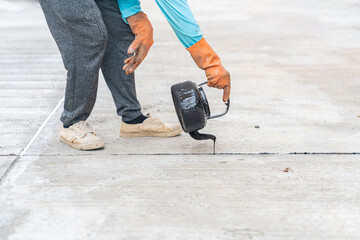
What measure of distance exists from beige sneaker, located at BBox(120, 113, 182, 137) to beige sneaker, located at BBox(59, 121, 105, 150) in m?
0.24

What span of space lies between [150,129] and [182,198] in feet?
3.29

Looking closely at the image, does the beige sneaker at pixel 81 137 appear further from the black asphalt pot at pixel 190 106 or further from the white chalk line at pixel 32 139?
the black asphalt pot at pixel 190 106

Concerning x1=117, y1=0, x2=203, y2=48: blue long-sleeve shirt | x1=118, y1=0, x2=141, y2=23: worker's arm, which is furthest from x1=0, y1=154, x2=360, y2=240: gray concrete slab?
x1=118, y1=0, x2=141, y2=23: worker's arm

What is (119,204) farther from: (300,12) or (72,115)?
(300,12)

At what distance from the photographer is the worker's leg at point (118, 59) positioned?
3463 millimetres

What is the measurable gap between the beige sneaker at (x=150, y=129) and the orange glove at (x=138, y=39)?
16.9 inches

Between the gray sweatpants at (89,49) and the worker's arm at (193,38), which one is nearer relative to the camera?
the worker's arm at (193,38)

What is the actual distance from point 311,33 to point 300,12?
2.39 m

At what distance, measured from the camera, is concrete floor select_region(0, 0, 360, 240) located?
2.52 metres

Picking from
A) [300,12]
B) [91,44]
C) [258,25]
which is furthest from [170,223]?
[300,12]

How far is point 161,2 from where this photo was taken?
2.91 m

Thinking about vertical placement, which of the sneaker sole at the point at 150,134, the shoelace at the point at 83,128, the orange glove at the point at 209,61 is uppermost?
the orange glove at the point at 209,61

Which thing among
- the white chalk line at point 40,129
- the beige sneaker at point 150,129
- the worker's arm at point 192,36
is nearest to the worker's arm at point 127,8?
the worker's arm at point 192,36

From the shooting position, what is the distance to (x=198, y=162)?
3244mm
